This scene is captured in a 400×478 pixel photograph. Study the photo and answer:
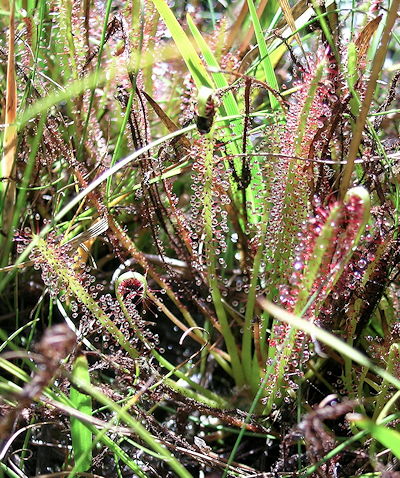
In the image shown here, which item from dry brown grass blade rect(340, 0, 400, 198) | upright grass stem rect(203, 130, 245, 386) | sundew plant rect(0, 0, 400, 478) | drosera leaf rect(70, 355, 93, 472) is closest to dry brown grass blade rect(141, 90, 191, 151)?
sundew plant rect(0, 0, 400, 478)

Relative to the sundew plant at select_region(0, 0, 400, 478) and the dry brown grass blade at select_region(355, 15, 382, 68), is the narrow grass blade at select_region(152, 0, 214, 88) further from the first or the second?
the dry brown grass blade at select_region(355, 15, 382, 68)

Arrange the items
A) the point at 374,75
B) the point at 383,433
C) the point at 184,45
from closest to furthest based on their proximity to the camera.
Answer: the point at 383,433 < the point at 374,75 < the point at 184,45

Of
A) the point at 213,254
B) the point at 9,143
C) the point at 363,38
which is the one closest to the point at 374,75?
the point at 363,38

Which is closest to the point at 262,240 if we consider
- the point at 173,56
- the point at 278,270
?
the point at 278,270

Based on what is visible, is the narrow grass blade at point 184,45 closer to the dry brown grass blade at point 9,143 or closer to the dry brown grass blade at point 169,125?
the dry brown grass blade at point 169,125

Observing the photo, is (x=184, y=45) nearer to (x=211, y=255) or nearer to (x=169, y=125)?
(x=169, y=125)

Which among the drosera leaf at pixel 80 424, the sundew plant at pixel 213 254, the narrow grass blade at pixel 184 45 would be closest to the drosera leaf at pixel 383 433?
the sundew plant at pixel 213 254

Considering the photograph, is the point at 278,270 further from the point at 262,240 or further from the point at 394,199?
the point at 394,199

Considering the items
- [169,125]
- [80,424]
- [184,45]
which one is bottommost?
[80,424]
